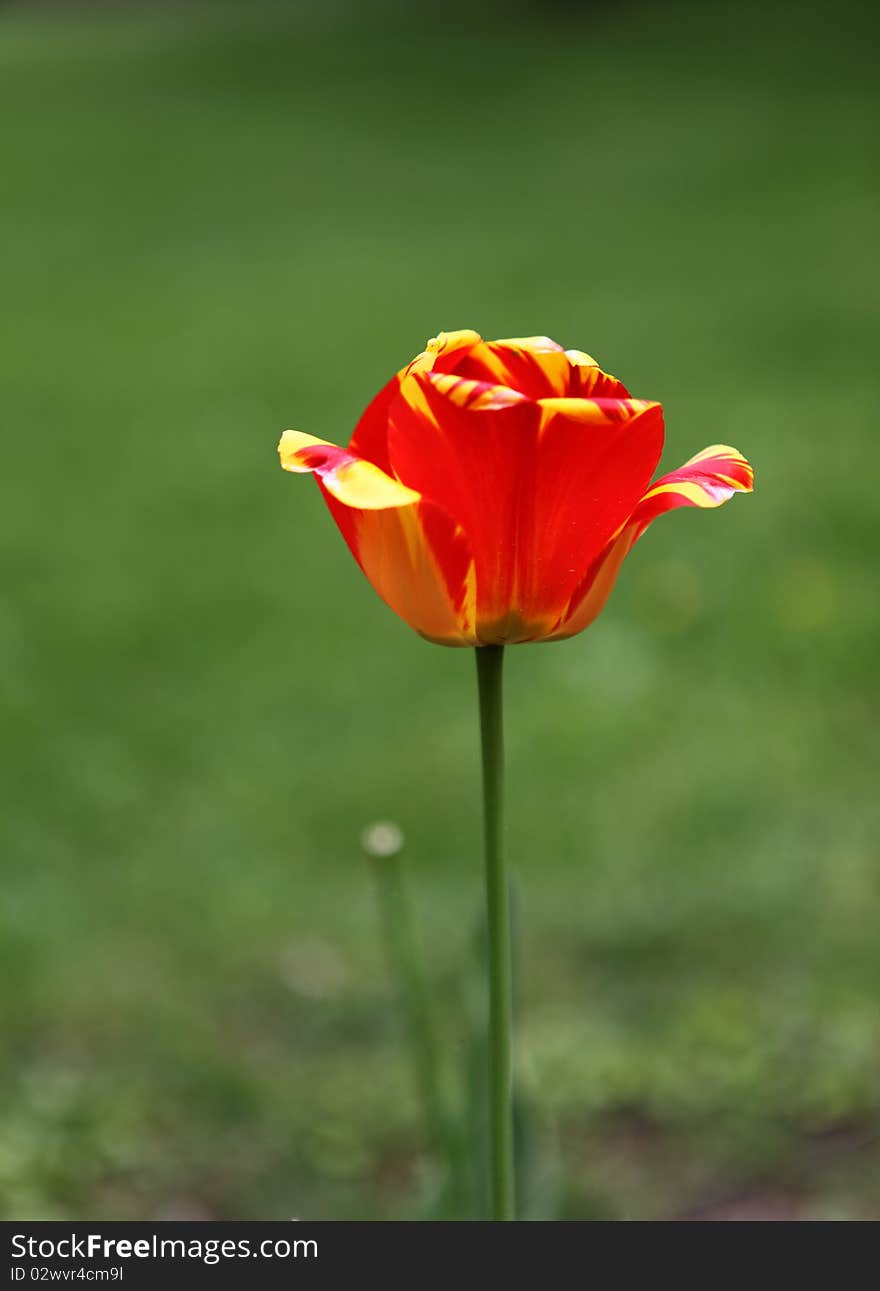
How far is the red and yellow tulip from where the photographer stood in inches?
31.0

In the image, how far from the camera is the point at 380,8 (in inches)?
582

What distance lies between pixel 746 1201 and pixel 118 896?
1.28m

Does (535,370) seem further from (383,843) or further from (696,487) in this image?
(383,843)

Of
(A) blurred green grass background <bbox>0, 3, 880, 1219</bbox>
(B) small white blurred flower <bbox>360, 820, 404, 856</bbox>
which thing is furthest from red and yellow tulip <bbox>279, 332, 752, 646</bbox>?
(A) blurred green grass background <bbox>0, 3, 880, 1219</bbox>

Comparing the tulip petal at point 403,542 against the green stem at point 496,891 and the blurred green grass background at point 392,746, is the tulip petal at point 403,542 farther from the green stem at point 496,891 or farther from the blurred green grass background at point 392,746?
the blurred green grass background at point 392,746

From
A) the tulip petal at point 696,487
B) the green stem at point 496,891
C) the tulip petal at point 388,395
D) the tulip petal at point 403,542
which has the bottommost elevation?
the green stem at point 496,891

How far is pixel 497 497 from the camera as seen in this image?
2.65ft

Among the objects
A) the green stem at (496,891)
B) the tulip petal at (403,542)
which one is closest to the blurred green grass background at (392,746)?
the green stem at (496,891)

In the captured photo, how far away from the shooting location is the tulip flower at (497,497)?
79cm

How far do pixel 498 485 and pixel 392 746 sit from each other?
2.53 m

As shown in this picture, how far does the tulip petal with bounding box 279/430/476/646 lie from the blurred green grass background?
1.83ft

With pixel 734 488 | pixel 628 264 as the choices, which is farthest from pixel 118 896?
pixel 628 264

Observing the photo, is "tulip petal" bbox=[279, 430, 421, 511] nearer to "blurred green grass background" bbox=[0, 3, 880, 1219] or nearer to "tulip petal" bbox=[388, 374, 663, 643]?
"tulip petal" bbox=[388, 374, 663, 643]

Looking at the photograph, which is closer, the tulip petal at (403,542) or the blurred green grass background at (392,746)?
the tulip petal at (403,542)
